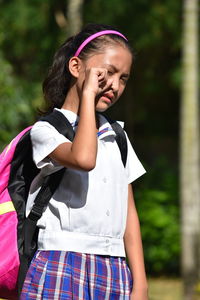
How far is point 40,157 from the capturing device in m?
2.23

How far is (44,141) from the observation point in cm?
223

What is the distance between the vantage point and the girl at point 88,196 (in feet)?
7.18

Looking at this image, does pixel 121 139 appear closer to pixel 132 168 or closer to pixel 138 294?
pixel 132 168

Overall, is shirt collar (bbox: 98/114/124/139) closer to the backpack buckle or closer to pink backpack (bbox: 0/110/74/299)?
pink backpack (bbox: 0/110/74/299)

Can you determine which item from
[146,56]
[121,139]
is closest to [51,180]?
[121,139]

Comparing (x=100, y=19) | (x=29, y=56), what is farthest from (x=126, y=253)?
(x=29, y=56)

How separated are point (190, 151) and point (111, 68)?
5221 millimetres

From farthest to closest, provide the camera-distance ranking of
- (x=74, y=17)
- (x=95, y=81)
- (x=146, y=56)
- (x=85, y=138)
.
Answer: (x=146, y=56), (x=74, y=17), (x=95, y=81), (x=85, y=138)

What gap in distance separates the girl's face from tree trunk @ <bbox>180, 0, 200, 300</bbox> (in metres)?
5.08

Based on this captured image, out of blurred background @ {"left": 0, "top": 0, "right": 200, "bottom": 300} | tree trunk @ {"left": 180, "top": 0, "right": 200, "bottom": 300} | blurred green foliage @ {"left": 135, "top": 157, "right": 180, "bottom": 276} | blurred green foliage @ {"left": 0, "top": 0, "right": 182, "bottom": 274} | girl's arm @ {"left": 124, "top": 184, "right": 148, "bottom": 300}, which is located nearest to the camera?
girl's arm @ {"left": 124, "top": 184, "right": 148, "bottom": 300}

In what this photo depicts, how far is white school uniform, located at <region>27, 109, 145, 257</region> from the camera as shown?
2217mm

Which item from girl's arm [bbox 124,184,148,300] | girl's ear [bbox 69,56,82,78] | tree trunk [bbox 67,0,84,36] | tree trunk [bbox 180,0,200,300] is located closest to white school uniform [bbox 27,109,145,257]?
girl's arm [bbox 124,184,148,300]

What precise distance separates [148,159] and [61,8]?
26.2ft

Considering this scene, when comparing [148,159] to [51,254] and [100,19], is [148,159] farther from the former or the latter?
[51,254]
